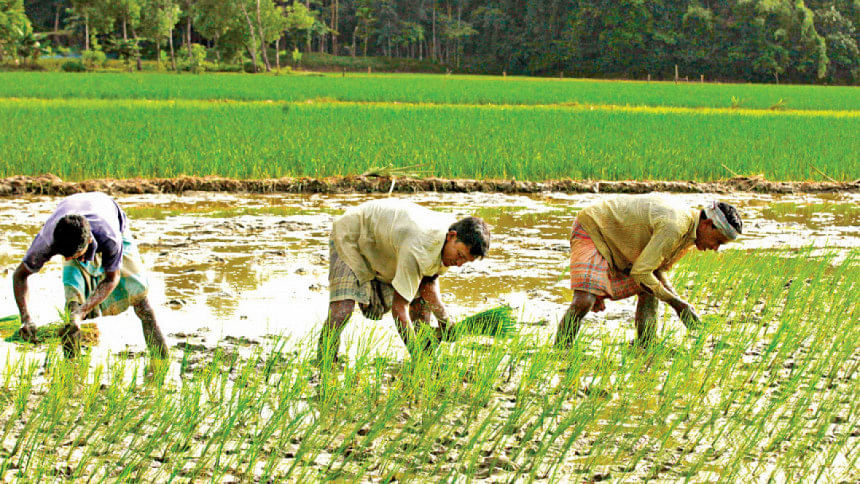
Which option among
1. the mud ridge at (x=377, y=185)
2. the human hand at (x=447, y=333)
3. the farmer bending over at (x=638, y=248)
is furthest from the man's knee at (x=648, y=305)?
the mud ridge at (x=377, y=185)

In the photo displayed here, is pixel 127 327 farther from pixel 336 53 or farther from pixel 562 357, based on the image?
pixel 336 53

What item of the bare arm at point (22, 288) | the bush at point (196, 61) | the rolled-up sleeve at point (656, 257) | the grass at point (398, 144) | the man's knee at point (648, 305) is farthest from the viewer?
the bush at point (196, 61)

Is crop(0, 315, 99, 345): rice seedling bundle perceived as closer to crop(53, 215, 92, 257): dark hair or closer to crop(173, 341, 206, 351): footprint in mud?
crop(173, 341, 206, 351): footprint in mud

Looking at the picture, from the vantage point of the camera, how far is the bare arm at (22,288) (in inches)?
125

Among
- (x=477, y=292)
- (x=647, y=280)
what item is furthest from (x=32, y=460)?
(x=477, y=292)

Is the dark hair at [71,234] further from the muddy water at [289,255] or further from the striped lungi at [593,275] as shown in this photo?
the striped lungi at [593,275]

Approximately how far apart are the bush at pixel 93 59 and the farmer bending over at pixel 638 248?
107 ft

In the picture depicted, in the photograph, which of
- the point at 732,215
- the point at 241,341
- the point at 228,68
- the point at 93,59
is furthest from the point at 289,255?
the point at 228,68

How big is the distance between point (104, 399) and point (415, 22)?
50.8 m

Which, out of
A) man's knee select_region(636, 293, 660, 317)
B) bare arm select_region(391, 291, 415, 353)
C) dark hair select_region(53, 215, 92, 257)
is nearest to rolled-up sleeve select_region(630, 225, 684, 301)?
man's knee select_region(636, 293, 660, 317)

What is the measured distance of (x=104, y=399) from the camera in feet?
10.00

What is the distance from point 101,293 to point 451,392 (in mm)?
1363

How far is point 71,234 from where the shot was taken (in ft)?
9.63

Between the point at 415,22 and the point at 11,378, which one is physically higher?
the point at 415,22
